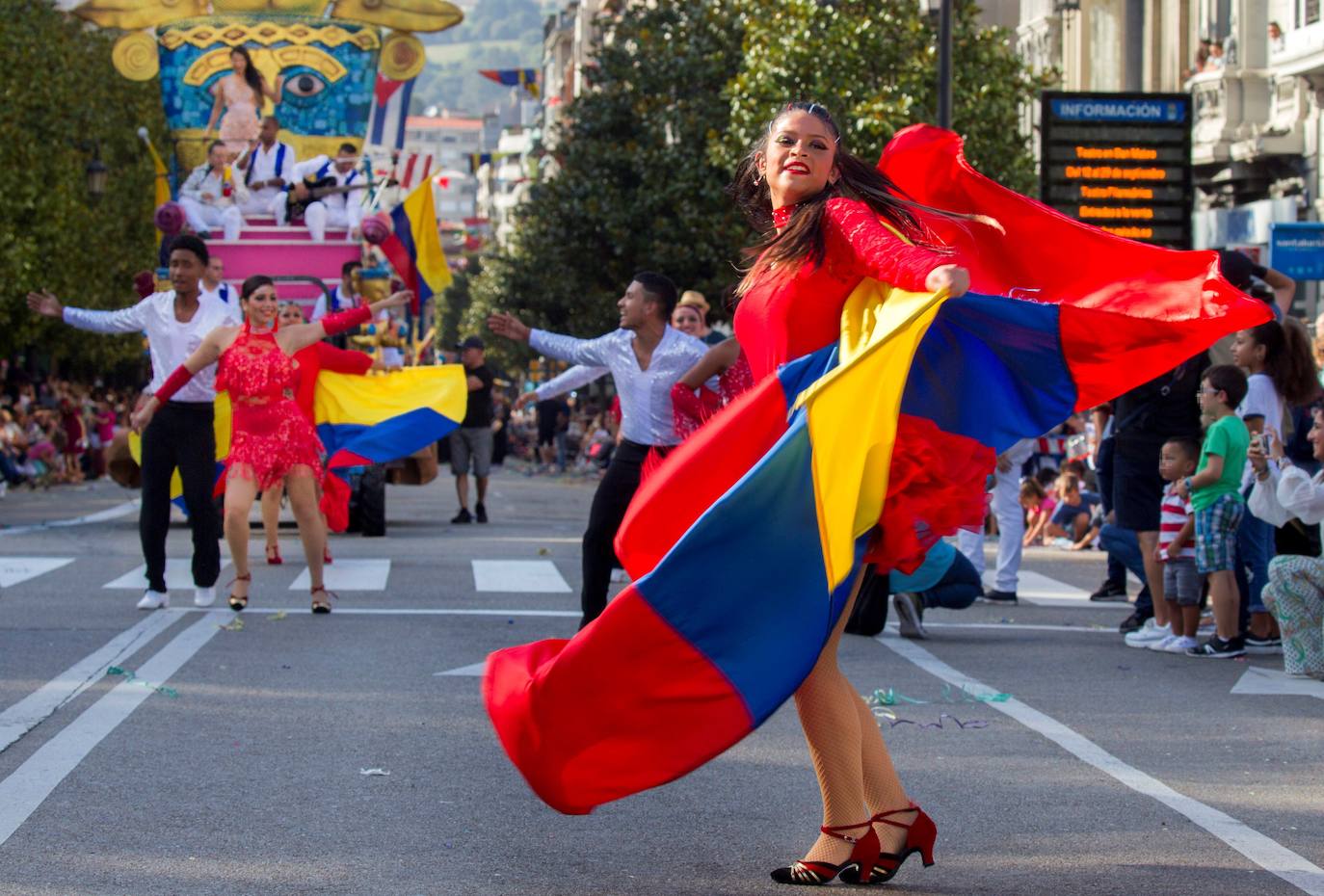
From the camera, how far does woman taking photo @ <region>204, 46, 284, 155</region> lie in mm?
21719

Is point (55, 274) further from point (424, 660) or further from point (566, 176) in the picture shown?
point (424, 660)

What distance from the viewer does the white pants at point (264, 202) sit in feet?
67.7

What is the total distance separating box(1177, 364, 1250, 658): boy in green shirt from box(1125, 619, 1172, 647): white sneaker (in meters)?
0.54

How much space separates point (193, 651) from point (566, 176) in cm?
3525

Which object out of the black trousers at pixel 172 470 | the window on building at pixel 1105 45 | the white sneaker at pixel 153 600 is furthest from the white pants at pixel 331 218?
the window on building at pixel 1105 45

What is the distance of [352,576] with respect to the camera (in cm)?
1442

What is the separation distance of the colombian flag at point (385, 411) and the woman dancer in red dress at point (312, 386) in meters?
1.56

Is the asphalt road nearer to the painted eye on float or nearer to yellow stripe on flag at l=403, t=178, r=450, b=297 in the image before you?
yellow stripe on flag at l=403, t=178, r=450, b=297

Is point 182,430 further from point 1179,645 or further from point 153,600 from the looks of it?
point 1179,645

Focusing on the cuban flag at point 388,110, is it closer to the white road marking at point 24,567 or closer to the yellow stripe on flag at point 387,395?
the yellow stripe on flag at point 387,395

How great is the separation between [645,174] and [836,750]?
3674 centimetres

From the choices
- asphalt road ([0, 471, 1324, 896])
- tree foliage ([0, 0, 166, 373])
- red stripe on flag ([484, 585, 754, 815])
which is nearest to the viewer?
red stripe on flag ([484, 585, 754, 815])

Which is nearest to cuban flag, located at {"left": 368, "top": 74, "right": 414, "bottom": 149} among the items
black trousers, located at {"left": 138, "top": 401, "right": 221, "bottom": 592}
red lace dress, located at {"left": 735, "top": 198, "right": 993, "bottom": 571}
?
black trousers, located at {"left": 138, "top": 401, "right": 221, "bottom": 592}

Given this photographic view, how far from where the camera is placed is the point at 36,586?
43.2ft
